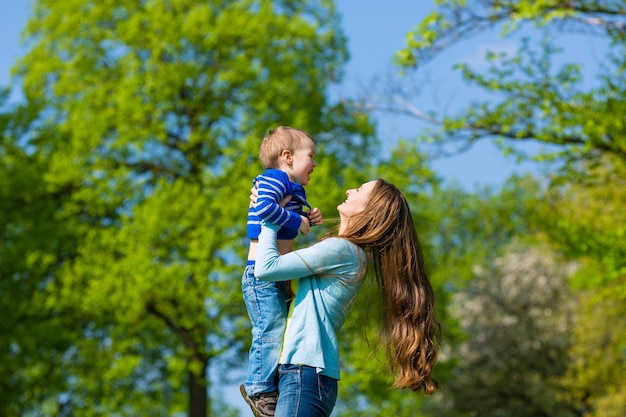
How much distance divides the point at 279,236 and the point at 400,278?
0.62 meters

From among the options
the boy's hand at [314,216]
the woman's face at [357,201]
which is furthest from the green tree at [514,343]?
the woman's face at [357,201]

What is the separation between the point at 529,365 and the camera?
28359 mm

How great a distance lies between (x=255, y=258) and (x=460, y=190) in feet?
144

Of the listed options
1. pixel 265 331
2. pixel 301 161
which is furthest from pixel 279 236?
pixel 265 331

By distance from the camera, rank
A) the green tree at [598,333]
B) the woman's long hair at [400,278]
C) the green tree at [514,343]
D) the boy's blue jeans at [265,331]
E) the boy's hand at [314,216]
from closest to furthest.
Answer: the boy's blue jeans at [265,331], the woman's long hair at [400,278], the boy's hand at [314,216], the green tree at [598,333], the green tree at [514,343]

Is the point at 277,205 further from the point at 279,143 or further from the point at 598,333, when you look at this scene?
the point at 598,333

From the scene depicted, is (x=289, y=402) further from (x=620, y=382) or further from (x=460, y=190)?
(x=460, y=190)

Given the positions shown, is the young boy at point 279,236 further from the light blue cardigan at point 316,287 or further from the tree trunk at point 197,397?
the tree trunk at point 197,397

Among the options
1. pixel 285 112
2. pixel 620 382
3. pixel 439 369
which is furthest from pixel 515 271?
pixel 285 112

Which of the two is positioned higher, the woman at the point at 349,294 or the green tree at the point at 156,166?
the green tree at the point at 156,166

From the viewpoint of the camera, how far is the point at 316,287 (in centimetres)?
454

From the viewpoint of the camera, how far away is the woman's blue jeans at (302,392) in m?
4.30

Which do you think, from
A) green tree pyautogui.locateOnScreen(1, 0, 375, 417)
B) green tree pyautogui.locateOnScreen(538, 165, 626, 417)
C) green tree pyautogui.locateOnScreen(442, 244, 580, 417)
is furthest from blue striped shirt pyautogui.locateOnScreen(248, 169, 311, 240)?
green tree pyautogui.locateOnScreen(442, 244, 580, 417)

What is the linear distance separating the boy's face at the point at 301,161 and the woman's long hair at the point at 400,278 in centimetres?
33
